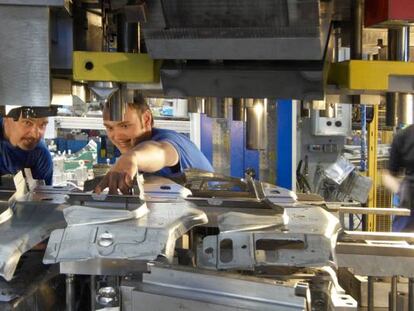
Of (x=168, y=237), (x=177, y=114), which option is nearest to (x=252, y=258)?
(x=168, y=237)

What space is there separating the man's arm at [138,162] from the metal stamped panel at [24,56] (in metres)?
0.54

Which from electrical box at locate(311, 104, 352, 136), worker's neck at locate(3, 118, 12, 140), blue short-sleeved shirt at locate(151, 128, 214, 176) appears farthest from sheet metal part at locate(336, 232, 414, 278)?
electrical box at locate(311, 104, 352, 136)

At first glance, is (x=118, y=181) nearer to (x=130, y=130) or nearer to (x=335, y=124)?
(x=130, y=130)

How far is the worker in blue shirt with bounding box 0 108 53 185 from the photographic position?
3287 millimetres

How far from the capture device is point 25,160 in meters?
3.35

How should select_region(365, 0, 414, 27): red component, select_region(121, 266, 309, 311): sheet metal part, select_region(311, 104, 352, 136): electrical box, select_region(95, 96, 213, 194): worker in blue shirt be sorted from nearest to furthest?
select_region(121, 266, 309, 311): sheet metal part < select_region(365, 0, 414, 27): red component < select_region(95, 96, 213, 194): worker in blue shirt < select_region(311, 104, 352, 136): electrical box

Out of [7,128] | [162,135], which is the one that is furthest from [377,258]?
[7,128]

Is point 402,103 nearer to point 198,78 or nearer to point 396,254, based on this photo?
point 396,254

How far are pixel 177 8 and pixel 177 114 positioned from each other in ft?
12.5

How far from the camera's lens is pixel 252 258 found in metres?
1.14

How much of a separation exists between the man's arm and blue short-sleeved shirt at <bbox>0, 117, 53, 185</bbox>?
687 millimetres

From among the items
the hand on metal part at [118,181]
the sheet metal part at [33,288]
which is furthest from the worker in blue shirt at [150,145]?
the sheet metal part at [33,288]

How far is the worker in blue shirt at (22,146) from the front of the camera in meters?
3.29

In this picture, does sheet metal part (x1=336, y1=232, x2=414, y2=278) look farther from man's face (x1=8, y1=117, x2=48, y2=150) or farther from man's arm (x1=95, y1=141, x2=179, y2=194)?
man's face (x1=8, y1=117, x2=48, y2=150)
